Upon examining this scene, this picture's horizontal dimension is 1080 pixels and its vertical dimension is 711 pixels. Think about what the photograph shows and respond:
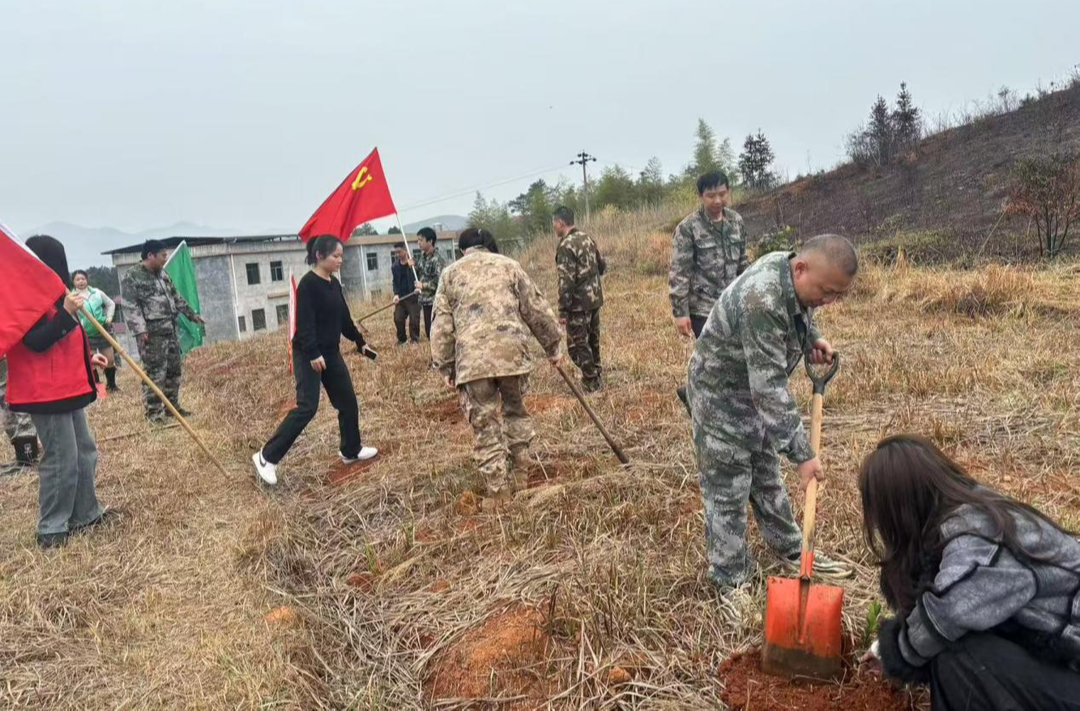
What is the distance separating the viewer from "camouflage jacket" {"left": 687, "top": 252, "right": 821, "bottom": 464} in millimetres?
2352

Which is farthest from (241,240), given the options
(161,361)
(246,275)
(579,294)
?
(579,294)

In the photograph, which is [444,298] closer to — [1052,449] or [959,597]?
[959,597]

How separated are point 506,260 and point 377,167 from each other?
386 centimetres

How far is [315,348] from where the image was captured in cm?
486

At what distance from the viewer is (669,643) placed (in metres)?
2.51

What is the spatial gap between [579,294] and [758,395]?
13.8 ft

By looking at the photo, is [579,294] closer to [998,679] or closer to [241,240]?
[998,679]

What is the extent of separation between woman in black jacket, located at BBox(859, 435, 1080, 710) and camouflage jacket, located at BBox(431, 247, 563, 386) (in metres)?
2.45

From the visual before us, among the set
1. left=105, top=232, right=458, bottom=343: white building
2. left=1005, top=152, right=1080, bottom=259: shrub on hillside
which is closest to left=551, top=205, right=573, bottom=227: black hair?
left=1005, top=152, right=1080, bottom=259: shrub on hillside

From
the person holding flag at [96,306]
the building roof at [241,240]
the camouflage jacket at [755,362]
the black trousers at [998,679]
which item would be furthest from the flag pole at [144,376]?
the building roof at [241,240]

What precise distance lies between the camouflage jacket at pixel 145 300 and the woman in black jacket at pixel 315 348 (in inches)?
113

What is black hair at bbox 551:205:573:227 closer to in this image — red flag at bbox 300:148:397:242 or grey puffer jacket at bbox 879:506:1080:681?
red flag at bbox 300:148:397:242

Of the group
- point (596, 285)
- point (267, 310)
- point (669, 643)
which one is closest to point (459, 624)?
point (669, 643)

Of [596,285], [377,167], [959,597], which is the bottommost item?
[959,597]
